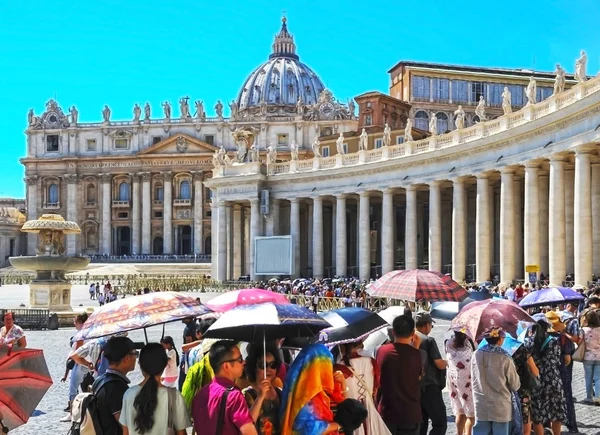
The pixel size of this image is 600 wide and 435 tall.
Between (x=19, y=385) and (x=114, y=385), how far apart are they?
1.19 meters

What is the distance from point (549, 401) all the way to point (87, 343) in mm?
6768

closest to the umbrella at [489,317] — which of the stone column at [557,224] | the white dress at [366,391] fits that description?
the white dress at [366,391]

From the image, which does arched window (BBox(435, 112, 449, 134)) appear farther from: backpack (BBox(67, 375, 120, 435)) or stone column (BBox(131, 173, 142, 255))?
backpack (BBox(67, 375, 120, 435))

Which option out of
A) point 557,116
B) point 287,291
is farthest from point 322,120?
point 557,116

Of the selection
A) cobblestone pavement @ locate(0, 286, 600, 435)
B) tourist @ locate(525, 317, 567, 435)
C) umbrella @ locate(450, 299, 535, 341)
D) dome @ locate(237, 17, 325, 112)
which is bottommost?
cobblestone pavement @ locate(0, 286, 600, 435)

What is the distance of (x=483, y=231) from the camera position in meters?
43.3

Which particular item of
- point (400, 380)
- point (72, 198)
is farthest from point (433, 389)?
point (72, 198)

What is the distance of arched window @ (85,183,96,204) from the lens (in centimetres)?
12154

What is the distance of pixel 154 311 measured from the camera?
9812 mm

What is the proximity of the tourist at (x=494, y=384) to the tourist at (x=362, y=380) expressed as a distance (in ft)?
4.69

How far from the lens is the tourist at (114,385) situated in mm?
7680

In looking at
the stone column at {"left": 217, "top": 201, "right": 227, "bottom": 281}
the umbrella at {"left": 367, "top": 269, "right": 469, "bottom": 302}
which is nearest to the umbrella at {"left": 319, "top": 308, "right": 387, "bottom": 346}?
the umbrella at {"left": 367, "top": 269, "right": 469, "bottom": 302}

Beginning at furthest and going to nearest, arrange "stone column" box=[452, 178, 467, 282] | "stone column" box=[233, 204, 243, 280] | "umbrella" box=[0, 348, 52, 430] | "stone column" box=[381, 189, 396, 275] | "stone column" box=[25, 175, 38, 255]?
"stone column" box=[25, 175, 38, 255] → "stone column" box=[233, 204, 243, 280] → "stone column" box=[381, 189, 396, 275] → "stone column" box=[452, 178, 467, 282] → "umbrella" box=[0, 348, 52, 430]

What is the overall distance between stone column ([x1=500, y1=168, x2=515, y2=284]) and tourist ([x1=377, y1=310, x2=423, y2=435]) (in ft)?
106
